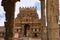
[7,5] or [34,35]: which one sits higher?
[7,5]

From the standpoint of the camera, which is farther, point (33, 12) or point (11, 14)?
point (33, 12)

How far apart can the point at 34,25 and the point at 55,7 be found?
6143cm

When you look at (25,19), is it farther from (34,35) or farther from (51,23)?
(51,23)

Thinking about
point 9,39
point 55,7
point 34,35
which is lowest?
point 34,35

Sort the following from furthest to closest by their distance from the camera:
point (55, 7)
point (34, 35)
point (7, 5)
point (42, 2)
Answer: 1. point (34, 35)
2. point (42, 2)
3. point (7, 5)
4. point (55, 7)

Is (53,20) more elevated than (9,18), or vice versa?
(53,20)

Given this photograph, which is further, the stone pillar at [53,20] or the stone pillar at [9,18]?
the stone pillar at [9,18]

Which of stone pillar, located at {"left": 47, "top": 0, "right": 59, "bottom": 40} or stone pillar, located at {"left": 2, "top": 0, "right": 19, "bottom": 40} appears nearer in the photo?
stone pillar, located at {"left": 47, "top": 0, "right": 59, "bottom": 40}

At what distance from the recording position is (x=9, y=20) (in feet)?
63.4

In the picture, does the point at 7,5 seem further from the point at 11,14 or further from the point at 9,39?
the point at 9,39

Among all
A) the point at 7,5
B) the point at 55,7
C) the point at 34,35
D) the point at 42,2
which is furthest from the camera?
the point at 34,35

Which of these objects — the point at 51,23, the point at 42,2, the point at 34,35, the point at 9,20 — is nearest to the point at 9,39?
the point at 9,20

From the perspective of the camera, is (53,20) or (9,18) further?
(9,18)

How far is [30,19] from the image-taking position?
72.4 meters
